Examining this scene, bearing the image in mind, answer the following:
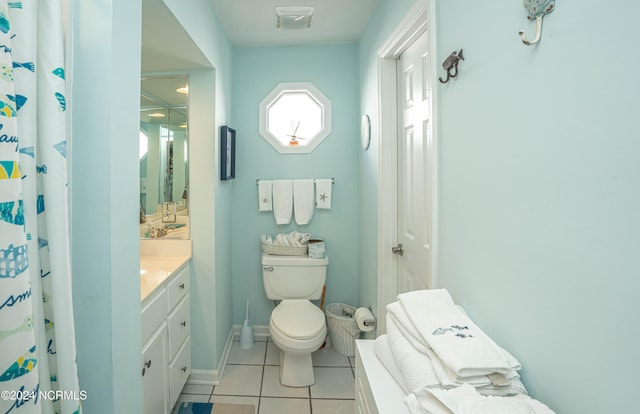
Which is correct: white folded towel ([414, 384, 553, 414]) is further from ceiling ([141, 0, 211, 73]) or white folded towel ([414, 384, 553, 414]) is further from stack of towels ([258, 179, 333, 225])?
stack of towels ([258, 179, 333, 225])

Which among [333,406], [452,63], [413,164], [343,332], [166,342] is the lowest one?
[333,406]

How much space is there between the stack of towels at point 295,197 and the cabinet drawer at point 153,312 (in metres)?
1.13

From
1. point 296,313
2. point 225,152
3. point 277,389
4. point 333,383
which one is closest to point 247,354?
point 277,389

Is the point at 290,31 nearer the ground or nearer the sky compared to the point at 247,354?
nearer the sky

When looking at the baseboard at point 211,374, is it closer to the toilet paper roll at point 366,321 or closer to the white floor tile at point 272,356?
the white floor tile at point 272,356

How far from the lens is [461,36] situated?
97 centimetres

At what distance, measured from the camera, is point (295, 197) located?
8.17 ft

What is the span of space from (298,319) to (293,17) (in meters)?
2.04

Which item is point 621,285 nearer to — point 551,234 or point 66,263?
point 551,234

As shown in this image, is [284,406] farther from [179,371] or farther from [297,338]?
[179,371]

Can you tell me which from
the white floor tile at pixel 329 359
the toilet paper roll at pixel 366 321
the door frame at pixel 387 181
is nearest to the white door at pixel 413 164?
the door frame at pixel 387 181

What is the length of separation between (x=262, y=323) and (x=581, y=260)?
2441mm

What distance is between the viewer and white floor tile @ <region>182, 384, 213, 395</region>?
1.92m

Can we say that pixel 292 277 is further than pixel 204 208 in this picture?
Yes
